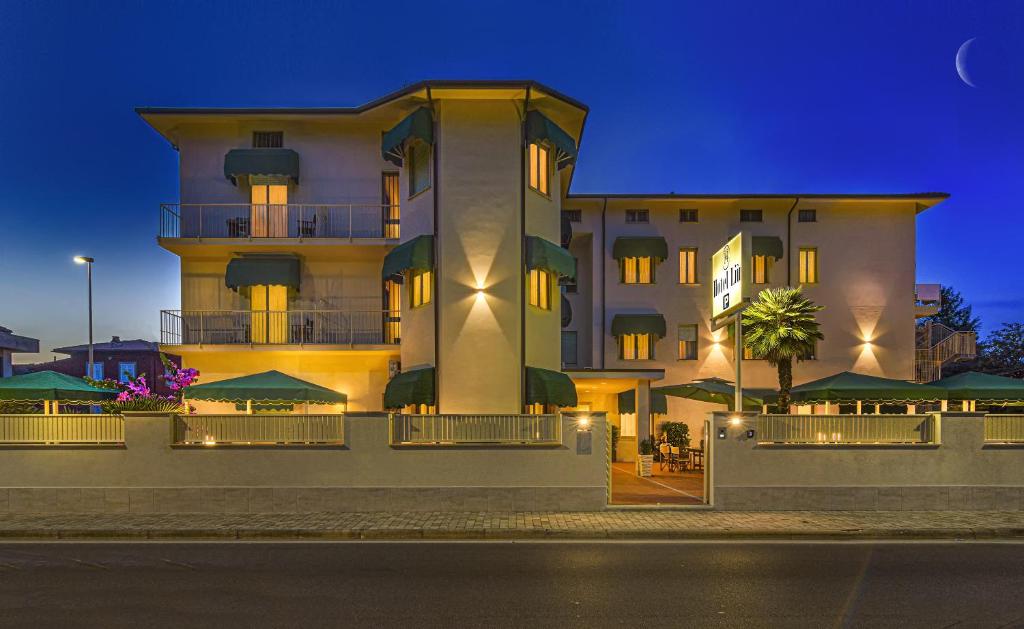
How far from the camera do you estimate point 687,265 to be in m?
26.3

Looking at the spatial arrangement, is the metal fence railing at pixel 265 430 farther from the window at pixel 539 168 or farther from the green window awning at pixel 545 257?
the window at pixel 539 168

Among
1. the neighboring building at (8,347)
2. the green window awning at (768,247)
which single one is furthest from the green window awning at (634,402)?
the neighboring building at (8,347)

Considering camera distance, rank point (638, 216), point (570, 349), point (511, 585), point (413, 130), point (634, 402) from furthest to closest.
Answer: point (570, 349) → point (638, 216) → point (634, 402) → point (413, 130) → point (511, 585)

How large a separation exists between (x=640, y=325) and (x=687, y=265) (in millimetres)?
3714

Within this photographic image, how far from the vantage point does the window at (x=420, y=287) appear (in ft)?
53.7

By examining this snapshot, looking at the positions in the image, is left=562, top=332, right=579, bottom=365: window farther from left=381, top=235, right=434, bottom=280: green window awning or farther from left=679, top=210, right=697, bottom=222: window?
left=381, top=235, right=434, bottom=280: green window awning

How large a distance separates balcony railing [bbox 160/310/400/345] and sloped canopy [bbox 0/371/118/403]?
515 centimetres

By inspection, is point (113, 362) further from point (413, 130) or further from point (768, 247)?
point (768, 247)

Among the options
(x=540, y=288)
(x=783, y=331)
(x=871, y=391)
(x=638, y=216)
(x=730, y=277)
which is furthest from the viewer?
(x=638, y=216)

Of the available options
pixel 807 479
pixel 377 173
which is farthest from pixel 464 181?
pixel 807 479

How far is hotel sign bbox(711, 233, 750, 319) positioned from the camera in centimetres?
1181

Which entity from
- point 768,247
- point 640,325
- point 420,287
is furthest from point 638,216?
point 420,287

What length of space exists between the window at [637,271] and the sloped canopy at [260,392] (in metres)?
15.7

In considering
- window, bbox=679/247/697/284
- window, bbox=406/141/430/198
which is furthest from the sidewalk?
window, bbox=679/247/697/284
